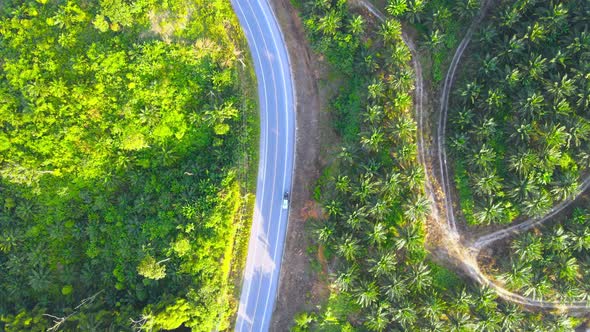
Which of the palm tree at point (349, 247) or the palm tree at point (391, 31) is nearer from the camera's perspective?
the palm tree at point (349, 247)

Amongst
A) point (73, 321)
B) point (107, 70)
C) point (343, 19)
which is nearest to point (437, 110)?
point (343, 19)

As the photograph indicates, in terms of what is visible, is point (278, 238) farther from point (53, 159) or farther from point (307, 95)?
point (53, 159)

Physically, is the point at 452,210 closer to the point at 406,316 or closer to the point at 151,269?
the point at 406,316

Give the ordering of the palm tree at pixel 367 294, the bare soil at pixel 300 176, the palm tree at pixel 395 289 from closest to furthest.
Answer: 1. the palm tree at pixel 395 289
2. the palm tree at pixel 367 294
3. the bare soil at pixel 300 176

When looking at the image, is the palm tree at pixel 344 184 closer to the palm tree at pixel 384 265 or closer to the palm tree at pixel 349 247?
the palm tree at pixel 349 247

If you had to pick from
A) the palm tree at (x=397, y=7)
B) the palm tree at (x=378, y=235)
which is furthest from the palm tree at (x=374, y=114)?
the palm tree at (x=378, y=235)

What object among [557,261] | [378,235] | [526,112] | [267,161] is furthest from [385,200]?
[557,261]

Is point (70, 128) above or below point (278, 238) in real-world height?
above
